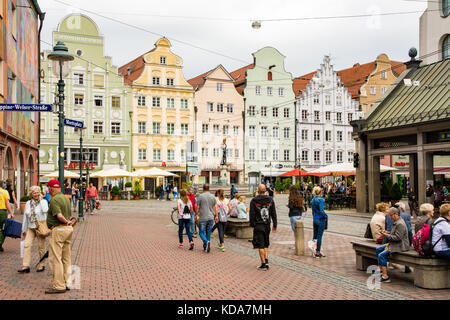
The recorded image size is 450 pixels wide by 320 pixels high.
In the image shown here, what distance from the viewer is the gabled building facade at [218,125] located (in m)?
59.1

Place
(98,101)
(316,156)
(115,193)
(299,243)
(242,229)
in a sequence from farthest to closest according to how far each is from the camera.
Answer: (316,156)
(98,101)
(115,193)
(242,229)
(299,243)

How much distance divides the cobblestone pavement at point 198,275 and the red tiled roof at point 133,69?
43.5 m

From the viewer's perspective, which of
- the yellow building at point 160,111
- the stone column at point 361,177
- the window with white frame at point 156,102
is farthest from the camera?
the window with white frame at point 156,102

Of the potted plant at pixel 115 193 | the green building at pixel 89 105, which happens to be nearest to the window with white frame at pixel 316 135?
the green building at pixel 89 105

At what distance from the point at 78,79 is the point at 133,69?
8.90m

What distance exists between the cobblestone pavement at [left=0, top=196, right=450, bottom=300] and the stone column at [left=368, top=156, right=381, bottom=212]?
1320 centimetres

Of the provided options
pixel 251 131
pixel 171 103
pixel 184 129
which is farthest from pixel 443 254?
pixel 251 131

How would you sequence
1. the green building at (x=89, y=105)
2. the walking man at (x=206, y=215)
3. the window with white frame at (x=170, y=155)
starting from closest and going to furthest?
the walking man at (x=206, y=215) → the green building at (x=89, y=105) → the window with white frame at (x=170, y=155)

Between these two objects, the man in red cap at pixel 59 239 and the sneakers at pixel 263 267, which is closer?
the man in red cap at pixel 59 239

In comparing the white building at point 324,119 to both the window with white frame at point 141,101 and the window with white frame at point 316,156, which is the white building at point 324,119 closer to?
the window with white frame at point 316,156

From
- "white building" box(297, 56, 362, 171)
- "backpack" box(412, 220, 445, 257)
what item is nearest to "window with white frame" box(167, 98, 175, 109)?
"white building" box(297, 56, 362, 171)

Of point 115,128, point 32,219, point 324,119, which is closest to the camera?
point 32,219

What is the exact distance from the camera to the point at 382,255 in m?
9.19

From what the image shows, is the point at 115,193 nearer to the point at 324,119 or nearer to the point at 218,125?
the point at 218,125
